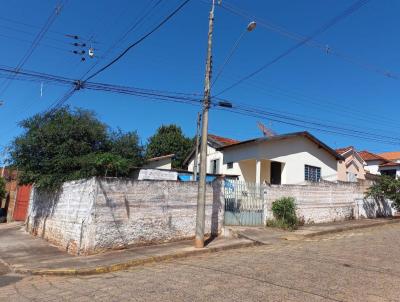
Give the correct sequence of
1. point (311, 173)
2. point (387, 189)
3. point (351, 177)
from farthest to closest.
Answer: point (351, 177) → point (311, 173) → point (387, 189)

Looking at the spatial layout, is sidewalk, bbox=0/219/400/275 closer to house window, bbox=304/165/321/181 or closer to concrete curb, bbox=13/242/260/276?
concrete curb, bbox=13/242/260/276

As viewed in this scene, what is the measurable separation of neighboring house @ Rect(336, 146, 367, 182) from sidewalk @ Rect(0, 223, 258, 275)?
66.8 feet

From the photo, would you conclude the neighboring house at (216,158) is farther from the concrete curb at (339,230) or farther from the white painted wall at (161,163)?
the concrete curb at (339,230)

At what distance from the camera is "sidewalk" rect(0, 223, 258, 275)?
10070 mm

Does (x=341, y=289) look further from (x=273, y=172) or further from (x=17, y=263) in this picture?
(x=273, y=172)

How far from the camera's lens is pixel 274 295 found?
672 centimetres

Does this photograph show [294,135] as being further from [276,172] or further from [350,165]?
[350,165]

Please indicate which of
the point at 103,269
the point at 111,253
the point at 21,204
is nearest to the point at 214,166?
the point at 21,204

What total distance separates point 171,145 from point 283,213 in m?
26.7

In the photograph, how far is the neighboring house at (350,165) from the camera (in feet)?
103

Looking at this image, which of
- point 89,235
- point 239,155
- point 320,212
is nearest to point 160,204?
point 89,235

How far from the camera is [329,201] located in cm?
1964

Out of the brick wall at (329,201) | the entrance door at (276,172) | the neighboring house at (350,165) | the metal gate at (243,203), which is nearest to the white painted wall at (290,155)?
the entrance door at (276,172)

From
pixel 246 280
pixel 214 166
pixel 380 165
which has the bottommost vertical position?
pixel 246 280
